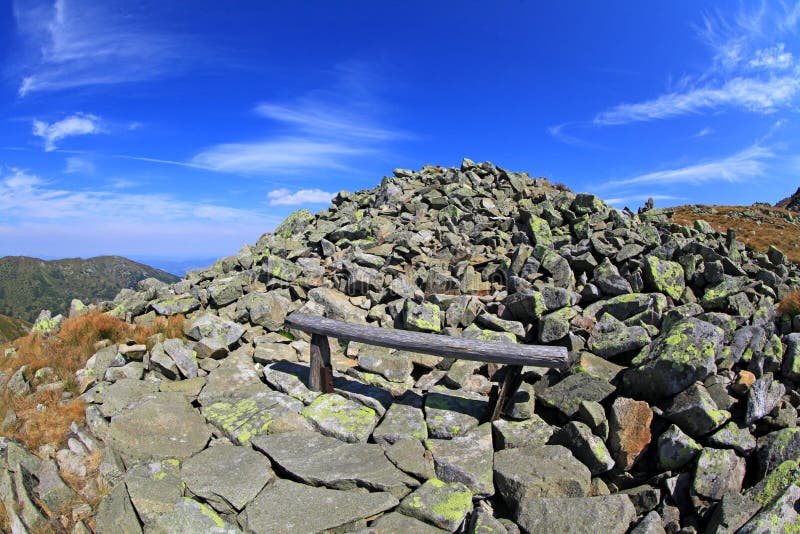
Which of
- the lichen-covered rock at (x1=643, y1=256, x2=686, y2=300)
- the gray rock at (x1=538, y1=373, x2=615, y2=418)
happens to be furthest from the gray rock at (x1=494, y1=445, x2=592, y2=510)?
the lichen-covered rock at (x1=643, y1=256, x2=686, y2=300)

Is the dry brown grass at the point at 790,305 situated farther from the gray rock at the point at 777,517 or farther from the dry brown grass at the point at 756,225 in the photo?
the dry brown grass at the point at 756,225

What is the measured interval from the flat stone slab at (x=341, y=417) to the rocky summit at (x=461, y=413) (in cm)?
4

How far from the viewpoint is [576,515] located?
20.9 ft

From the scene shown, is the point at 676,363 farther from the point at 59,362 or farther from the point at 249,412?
the point at 59,362

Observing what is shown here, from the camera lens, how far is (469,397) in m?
9.24

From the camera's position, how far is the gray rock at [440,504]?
635cm

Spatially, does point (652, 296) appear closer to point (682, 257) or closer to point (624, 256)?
point (624, 256)

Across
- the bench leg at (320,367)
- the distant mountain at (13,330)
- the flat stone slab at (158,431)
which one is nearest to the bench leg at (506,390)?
the bench leg at (320,367)

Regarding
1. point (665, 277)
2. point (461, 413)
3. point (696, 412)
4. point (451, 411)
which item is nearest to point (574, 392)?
point (696, 412)

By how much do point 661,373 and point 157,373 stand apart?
35.3ft

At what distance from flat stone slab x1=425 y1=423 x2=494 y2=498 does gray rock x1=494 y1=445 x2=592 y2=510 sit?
0.21 meters

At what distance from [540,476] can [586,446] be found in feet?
3.35

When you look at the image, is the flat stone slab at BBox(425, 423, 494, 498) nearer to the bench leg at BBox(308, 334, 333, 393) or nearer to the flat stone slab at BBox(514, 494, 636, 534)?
the flat stone slab at BBox(514, 494, 636, 534)

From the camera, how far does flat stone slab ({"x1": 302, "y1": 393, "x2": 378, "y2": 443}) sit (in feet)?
27.3
